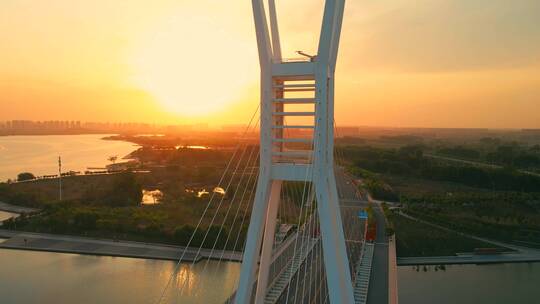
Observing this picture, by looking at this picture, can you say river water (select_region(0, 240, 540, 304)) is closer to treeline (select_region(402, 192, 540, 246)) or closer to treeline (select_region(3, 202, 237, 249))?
treeline (select_region(3, 202, 237, 249))

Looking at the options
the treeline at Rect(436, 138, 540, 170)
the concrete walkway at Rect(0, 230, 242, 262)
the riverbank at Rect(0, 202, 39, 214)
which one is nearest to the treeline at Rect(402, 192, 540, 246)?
the concrete walkway at Rect(0, 230, 242, 262)

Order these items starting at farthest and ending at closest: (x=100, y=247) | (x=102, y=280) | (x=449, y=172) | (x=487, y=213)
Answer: (x=449, y=172), (x=487, y=213), (x=100, y=247), (x=102, y=280)

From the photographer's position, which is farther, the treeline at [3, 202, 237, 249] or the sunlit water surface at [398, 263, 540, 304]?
the treeline at [3, 202, 237, 249]

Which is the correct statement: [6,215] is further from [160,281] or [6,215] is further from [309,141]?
[309,141]

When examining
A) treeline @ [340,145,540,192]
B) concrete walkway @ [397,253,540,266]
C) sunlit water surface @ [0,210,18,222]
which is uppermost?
treeline @ [340,145,540,192]

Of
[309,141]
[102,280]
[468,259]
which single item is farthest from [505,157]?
[309,141]

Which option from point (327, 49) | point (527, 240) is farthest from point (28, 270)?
point (527, 240)

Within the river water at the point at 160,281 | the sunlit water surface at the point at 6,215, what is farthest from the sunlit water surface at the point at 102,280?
the sunlit water surface at the point at 6,215
